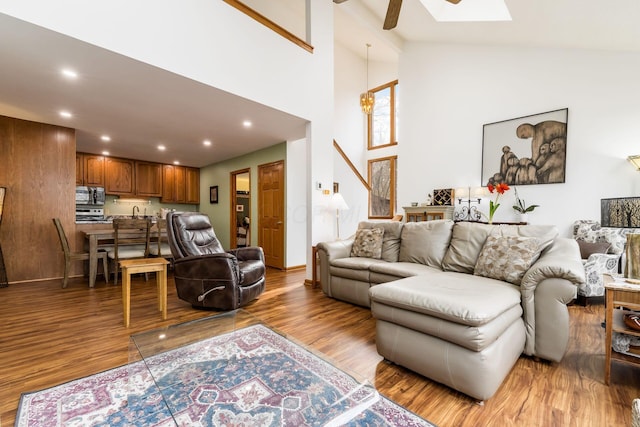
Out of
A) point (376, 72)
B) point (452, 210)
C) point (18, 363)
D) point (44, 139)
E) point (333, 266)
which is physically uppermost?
point (376, 72)

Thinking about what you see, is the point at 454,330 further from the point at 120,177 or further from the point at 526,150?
the point at 120,177

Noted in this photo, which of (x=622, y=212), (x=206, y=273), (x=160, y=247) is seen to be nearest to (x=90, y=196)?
(x=160, y=247)

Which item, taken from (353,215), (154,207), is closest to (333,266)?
(353,215)

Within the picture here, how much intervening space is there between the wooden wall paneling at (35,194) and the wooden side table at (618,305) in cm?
646

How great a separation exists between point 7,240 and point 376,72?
8769 millimetres

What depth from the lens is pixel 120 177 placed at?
249 inches

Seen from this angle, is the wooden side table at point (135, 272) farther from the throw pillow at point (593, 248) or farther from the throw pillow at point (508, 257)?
the throw pillow at point (593, 248)

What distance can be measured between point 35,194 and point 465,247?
5.98m

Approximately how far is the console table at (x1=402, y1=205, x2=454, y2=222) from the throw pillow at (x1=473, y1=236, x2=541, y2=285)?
3117 millimetres

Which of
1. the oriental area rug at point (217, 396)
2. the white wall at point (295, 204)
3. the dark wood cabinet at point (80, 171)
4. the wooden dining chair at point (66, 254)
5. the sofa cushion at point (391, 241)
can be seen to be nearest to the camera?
the oriental area rug at point (217, 396)

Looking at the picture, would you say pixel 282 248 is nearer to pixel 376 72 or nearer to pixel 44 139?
pixel 44 139

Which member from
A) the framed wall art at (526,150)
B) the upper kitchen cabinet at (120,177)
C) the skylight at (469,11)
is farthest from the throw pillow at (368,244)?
the upper kitchen cabinet at (120,177)

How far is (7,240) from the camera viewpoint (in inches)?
158

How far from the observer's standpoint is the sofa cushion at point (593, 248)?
136 inches
